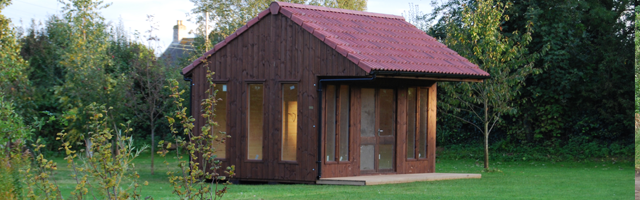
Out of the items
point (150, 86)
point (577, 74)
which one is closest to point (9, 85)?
point (150, 86)

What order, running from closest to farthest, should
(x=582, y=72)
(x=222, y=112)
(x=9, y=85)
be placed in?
(x=222, y=112)
(x=9, y=85)
(x=582, y=72)

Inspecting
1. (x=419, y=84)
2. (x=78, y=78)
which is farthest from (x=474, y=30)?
(x=78, y=78)

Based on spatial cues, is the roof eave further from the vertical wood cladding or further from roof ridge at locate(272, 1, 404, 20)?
roof ridge at locate(272, 1, 404, 20)

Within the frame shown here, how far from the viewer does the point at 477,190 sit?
11.6 metres

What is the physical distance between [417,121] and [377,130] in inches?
48.4

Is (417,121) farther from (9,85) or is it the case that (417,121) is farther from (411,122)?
(9,85)

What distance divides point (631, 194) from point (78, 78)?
1369 cm

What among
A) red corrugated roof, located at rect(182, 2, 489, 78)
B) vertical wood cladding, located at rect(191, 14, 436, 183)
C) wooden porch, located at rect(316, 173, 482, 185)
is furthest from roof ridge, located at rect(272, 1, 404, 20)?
wooden porch, located at rect(316, 173, 482, 185)

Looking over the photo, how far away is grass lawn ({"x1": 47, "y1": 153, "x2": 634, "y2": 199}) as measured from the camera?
34.7 feet

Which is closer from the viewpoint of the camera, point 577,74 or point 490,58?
point 490,58

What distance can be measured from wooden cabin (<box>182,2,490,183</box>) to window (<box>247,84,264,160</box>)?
20 mm

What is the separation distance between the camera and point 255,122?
545 inches

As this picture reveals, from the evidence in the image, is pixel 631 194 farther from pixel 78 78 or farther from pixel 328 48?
pixel 78 78

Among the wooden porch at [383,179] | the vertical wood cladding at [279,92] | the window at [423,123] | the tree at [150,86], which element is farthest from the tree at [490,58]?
the tree at [150,86]
